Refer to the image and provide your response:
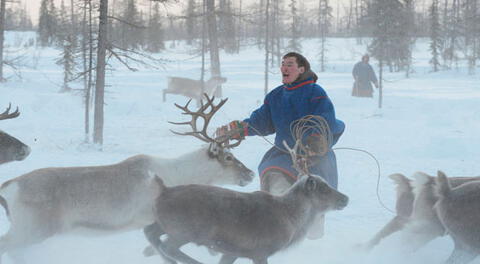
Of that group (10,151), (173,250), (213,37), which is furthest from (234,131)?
(213,37)

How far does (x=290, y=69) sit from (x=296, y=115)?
46 cm

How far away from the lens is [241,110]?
19844 mm

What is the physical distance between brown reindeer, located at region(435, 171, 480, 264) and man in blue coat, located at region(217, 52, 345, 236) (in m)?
1.03

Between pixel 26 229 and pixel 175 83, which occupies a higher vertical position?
pixel 175 83

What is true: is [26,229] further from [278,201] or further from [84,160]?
[84,160]

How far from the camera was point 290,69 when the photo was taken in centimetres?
503

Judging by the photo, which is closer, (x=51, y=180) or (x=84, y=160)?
(x=51, y=180)

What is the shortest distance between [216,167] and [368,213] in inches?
108

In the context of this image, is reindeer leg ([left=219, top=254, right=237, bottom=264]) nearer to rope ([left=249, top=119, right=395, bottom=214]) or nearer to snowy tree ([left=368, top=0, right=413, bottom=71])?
rope ([left=249, top=119, right=395, bottom=214])

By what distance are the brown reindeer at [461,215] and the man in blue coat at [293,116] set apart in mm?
1033

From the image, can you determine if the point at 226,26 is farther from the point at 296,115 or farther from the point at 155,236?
the point at 155,236

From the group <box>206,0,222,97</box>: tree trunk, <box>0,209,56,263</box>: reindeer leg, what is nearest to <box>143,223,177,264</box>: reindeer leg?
<box>0,209,56,263</box>: reindeer leg

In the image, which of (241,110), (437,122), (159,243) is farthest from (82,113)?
(159,243)

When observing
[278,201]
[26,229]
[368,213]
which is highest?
[278,201]
